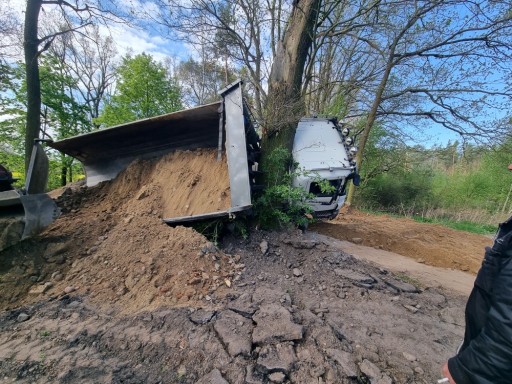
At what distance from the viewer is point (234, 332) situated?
217 centimetres

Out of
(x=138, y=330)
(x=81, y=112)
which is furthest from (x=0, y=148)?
(x=138, y=330)

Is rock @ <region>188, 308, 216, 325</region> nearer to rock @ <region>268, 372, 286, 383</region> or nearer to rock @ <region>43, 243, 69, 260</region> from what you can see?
rock @ <region>268, 372, 286, 383</region>

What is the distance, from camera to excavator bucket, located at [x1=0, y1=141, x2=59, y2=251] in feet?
9.95

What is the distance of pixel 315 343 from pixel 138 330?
1.52m

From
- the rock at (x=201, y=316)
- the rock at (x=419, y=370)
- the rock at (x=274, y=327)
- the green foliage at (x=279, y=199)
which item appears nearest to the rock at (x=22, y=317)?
the rock at (x=201, y=316)

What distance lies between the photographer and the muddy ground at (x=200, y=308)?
6.24 feet

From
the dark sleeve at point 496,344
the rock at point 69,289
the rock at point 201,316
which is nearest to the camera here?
the dark sleeve at point 496,344

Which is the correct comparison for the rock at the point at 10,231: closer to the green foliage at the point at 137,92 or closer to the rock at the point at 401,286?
the rock at the point at 401,286

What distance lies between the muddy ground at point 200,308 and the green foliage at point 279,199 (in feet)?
1.02

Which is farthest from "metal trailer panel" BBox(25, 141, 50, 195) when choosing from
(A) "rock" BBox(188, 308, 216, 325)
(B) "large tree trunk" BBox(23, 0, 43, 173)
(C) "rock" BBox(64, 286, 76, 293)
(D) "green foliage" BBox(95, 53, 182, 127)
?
(D) "green foliage" BBox(95, 53, 182, 127)

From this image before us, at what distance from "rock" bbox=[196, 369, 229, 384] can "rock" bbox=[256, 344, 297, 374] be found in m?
0.27

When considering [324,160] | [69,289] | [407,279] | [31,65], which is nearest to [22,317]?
[69,289]

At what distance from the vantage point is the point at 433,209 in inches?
570

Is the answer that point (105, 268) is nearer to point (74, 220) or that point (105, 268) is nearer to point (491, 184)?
point (74, 220)
